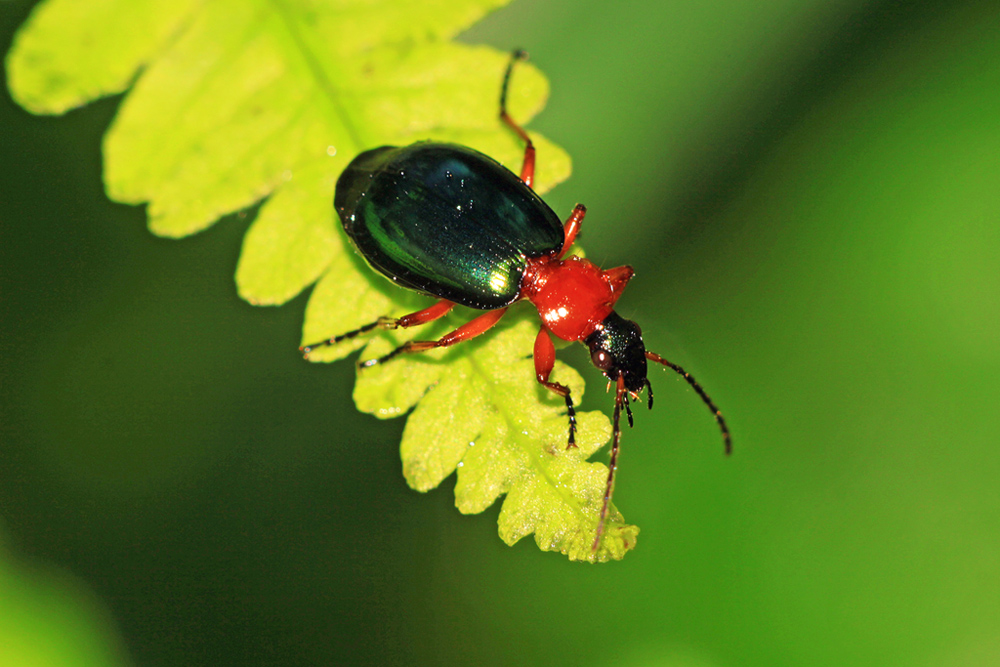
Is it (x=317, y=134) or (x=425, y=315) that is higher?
(x=317, y=134)

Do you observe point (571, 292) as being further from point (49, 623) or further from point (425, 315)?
Result: point (49, 623)

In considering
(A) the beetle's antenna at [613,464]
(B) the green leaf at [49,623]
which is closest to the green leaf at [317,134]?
(A) the beetle's antenna at [613,464]

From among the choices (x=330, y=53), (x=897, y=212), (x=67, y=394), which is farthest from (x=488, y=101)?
(x=67, y=394)

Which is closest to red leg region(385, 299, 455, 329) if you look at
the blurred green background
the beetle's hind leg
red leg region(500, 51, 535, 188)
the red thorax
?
the beetle's hind leg

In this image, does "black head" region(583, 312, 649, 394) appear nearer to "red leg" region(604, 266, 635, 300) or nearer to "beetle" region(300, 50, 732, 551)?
"beetle" region(300, 50, 732, 551)

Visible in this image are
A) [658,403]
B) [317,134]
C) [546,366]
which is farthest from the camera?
[658,403]

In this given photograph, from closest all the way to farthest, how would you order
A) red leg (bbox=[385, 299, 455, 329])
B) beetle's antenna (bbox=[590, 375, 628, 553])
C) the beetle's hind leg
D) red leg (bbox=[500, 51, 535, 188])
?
beetle's antenna (bbox=[590, 375, 628, 553]) → the beetle's hind leg → red leg (bbox=[385, 299, 455, 329]) → red leg (bbox=[500, 51, 535, 188])

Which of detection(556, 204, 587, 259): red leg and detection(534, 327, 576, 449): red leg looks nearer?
detection(534, 327, 576, 449): red leg

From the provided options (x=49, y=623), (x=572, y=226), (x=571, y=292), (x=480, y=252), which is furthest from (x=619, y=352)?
(x=49, y=623)
